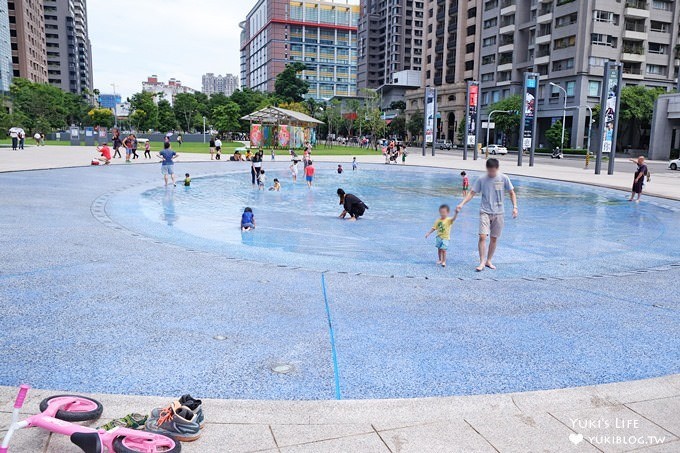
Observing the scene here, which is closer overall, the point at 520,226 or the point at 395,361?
the point at 395,361

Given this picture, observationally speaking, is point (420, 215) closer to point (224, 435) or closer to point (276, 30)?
point (224, 435)

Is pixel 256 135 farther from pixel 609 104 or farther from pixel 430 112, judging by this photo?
pixel 609 104

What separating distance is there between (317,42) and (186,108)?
91455 mm

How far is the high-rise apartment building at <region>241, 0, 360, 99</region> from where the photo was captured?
169375 millimetres

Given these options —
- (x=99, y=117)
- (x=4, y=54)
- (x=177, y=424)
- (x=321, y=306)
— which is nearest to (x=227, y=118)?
(x=99, y=117)

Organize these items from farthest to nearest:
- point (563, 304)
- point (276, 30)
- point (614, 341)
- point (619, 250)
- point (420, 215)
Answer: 1. point (276, 30)
2. point (420, 215)
3. point (619, 250)
4. point (563, 304)
5. point (614, 341)

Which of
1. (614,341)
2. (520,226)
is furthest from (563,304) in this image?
(520,226)

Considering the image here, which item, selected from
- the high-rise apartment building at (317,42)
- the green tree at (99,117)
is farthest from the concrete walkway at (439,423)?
the high-rise apartment building at (317,42)

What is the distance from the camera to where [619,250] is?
1158cm

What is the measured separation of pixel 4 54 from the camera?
88.9 m

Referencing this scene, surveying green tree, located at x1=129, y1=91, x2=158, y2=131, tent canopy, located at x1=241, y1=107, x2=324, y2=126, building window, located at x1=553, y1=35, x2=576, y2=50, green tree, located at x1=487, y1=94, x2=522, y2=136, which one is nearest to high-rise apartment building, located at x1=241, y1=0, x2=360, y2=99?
green tree, located at x1=129, y1=91, x2=158, y2=131

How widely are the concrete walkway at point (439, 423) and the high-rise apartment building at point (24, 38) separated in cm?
12093

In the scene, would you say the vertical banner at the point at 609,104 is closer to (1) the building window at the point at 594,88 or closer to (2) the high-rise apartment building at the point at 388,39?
(1) the building window at the point at 594,88

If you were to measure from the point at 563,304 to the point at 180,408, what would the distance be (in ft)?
18.2
